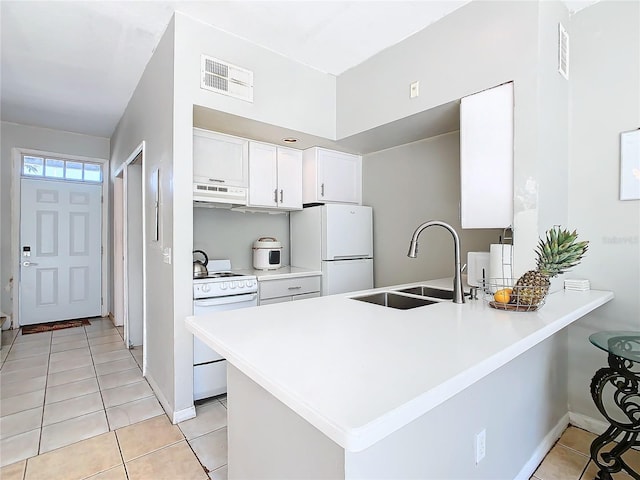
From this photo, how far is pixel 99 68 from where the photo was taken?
291 cm

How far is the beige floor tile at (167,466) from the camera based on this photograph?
68.9 inches

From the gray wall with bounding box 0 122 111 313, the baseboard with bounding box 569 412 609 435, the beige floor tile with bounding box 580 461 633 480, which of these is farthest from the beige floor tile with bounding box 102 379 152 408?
the baseboard with bounding box 569 412 609 435

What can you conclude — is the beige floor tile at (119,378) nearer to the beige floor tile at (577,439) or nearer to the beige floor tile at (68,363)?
the beige floor tile at (68,363)

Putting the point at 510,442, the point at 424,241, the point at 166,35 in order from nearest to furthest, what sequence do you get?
the point at 510,442 → the point at 166,35 → the point at 424,241

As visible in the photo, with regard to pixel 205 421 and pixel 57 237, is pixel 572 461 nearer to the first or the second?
pixel 205 421

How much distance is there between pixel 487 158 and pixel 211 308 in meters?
2.20

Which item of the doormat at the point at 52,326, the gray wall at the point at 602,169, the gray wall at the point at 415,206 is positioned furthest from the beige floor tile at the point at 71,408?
the gray wall at the point at 602,169

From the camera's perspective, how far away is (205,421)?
228cm

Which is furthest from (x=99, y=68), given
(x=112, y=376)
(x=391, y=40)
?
(x=112, y=376)

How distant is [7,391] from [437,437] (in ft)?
11.0

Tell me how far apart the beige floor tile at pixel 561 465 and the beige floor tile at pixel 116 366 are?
334 cm

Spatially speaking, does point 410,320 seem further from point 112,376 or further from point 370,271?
point 112,376

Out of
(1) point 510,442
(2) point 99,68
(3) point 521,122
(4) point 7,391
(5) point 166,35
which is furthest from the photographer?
(2) point 99,68

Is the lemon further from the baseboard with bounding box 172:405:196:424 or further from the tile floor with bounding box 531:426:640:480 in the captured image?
the baseboard with bounding box 172:405:196:424
